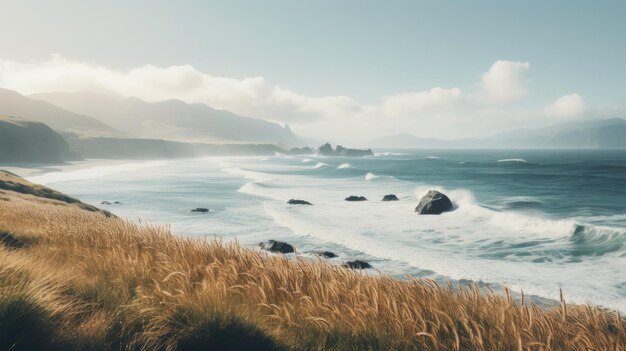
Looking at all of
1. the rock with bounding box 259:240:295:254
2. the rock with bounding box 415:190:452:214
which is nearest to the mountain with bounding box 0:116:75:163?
the rock with bounding box 415:190:452:214

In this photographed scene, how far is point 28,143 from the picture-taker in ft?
365

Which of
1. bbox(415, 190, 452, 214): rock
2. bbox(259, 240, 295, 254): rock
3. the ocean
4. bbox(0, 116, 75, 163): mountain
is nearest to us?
the ocean

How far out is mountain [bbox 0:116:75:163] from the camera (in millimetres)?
104688

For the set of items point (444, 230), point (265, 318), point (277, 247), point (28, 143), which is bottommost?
point (444, 230)

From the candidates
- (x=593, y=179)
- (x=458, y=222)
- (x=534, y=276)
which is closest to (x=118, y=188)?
(x=458, y=222)

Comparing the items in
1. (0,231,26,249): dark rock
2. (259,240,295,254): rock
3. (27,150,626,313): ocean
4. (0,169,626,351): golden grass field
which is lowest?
(27,150,626,313): ocean

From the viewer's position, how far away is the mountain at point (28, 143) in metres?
105

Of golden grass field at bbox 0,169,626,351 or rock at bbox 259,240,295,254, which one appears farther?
rock at bbox 259,240,295,254

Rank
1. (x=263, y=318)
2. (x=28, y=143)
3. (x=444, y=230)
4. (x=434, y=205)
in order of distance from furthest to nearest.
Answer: (x=28, y=143), (x=434, y=205), (x=444, y=230), (x=263, y=318)

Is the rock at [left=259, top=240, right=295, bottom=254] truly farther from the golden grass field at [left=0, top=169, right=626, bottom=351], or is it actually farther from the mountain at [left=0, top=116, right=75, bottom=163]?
the mountain at [left=0, top=116, right=75, bottom=163]

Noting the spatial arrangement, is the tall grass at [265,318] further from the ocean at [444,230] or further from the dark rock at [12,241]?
the ocean at [444,230]

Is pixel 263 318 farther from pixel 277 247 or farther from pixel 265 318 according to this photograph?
pixel 277 247

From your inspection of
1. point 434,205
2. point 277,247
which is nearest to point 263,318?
point 277,247

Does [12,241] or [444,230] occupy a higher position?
[12,241]
